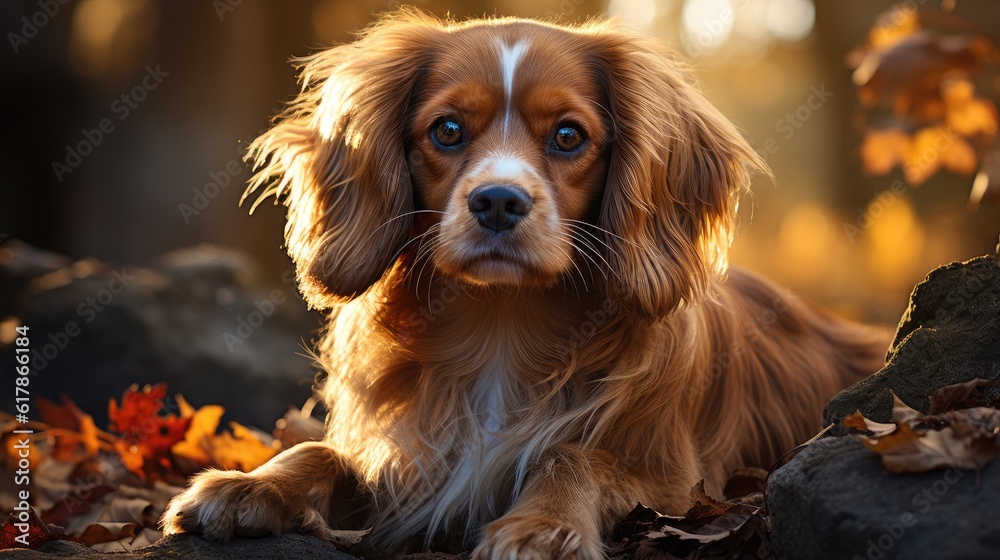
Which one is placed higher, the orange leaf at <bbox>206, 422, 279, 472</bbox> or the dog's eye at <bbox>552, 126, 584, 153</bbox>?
the dog's eye at <bbox>552, 126, 584, 153</bbox>

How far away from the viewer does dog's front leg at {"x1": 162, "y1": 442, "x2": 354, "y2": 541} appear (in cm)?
242

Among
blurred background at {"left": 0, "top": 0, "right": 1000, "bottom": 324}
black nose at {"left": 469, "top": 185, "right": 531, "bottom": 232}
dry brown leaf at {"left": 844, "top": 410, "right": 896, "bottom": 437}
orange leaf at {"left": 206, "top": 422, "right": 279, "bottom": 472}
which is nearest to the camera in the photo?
dry brown leaf at {"left": 844, "top": 410, "right": 896, "bottom": 437}

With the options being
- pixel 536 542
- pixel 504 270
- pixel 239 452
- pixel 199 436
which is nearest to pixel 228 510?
pixel 536 542

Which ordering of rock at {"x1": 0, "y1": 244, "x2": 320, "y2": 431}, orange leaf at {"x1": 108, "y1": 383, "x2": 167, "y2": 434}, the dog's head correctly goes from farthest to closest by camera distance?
rock at {"x1": 0, "y1": 244, "x2": 320, "y2": 431}
orange leaf at {"x1": 108, "y1": 383, "x2": 167, "y2": 434}
the dog's head

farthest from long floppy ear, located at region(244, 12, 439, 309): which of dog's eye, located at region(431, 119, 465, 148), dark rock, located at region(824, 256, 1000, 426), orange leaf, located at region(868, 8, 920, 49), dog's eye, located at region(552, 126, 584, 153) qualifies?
orange leaf, located at region(868, 8, 920, 49)

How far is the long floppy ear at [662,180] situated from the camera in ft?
9.52

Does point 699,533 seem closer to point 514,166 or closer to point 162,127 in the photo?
point 514,166

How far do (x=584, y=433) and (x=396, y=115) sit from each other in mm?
1151

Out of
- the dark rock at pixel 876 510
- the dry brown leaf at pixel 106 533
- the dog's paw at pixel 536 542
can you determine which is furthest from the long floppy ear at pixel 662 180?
the dry brown leaf at pixel 106 533

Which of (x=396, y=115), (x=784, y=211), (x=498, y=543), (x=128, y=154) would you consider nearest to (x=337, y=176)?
(x=396, y=115)

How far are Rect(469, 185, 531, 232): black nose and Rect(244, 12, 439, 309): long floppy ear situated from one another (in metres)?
0.39

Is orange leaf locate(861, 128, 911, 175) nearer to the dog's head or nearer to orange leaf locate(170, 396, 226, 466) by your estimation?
the dog's head

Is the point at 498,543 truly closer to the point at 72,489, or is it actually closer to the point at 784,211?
the point at 72,489

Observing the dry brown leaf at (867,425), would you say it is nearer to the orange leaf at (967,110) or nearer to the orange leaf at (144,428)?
the orange leaf at (144,428)
